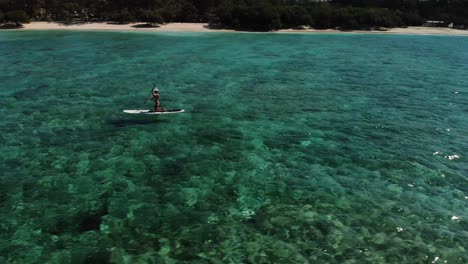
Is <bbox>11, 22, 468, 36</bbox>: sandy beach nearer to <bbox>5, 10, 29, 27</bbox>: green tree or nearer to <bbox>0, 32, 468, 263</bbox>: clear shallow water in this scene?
<bbox>5, 10, 29, 27</bbox>: green tree

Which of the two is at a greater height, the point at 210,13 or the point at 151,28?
the point at 210,13

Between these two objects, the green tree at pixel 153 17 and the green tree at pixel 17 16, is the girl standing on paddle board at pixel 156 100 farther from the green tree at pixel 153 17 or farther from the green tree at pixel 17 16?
the green tree at pixel 17 16

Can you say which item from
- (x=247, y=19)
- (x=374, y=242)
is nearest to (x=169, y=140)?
(x=374, y=242)

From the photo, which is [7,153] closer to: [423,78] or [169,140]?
[169,140]

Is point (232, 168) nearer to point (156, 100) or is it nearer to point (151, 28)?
point (156, 100)

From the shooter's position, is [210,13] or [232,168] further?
[210,13]

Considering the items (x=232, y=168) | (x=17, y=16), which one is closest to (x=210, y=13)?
(x=17, y=16)
